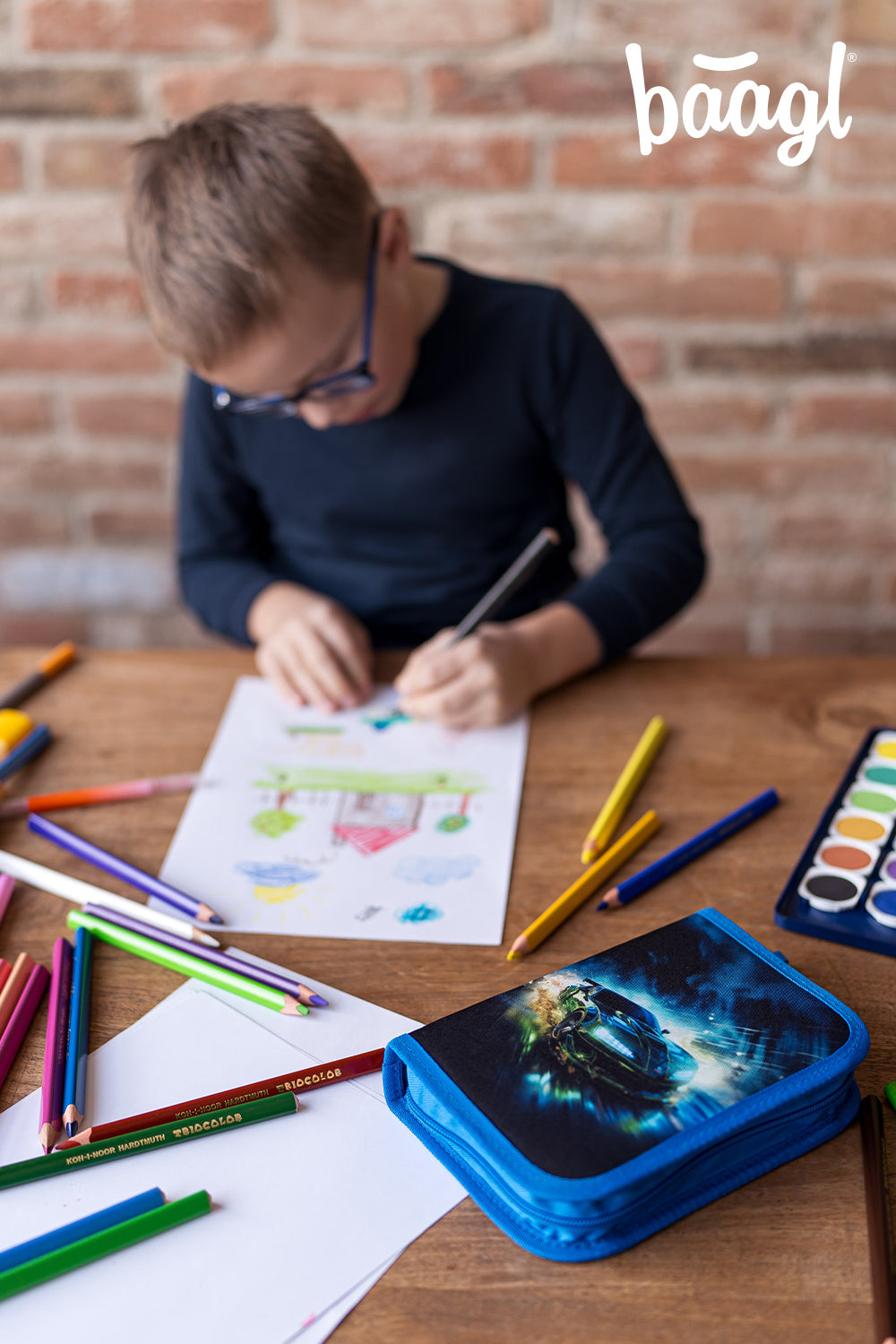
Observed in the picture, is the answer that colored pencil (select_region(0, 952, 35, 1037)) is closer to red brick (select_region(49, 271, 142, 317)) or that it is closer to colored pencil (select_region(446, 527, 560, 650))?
colored pencil (select_region(446, 527, 560, 650))

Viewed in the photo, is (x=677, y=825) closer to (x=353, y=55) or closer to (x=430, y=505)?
(x=430, y=505)

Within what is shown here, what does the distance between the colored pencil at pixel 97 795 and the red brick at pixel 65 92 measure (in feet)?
3.21

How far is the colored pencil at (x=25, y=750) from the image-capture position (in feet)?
2.48

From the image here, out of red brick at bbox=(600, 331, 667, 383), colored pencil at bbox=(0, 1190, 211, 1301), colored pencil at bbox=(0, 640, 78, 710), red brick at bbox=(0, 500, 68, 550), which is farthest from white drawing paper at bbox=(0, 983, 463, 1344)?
red brick at bbox=(0, 500, 68, 550)

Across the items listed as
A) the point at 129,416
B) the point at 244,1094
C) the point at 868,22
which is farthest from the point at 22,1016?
the point at 868,22

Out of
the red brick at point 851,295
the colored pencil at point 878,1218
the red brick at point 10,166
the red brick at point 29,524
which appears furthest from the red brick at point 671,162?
the colored pencil at point 878,1218

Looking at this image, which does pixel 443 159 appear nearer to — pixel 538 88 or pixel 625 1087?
pixel 538 88

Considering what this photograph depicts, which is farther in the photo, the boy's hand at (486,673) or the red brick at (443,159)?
the red brick at (443,159)

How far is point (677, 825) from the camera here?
2.22 ft

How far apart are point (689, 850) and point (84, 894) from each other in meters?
0.34

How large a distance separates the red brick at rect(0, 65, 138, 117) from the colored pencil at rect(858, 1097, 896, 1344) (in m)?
1.34

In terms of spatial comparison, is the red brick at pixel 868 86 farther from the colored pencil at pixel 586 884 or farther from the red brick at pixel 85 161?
Result: the colored pencil at pixel 586 884

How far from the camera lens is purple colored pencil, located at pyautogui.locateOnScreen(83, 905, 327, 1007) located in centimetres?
55

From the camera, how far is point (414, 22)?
1.29 meters
